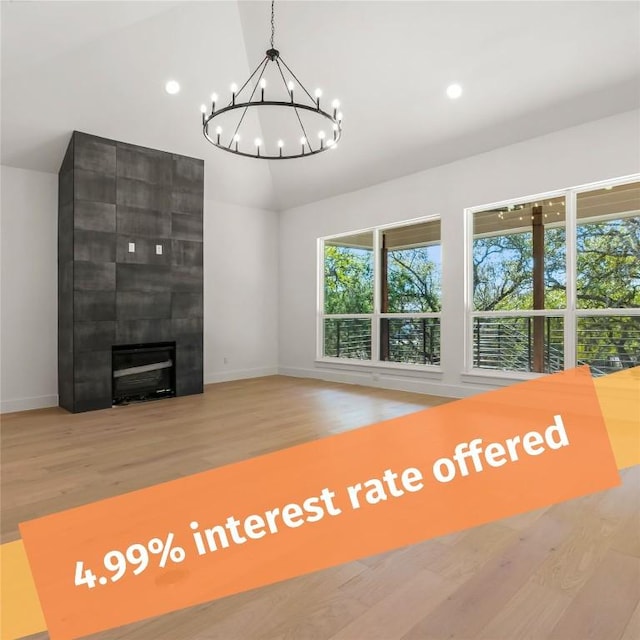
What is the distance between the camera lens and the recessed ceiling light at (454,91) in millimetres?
4613

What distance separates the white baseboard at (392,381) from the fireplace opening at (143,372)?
233 cm

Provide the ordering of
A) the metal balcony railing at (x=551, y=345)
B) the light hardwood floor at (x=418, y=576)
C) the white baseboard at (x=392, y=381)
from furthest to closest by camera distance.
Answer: the white baseboard at (x=392, y=381) → the metal balcony railing at (x=551, y=345) → the light hardwood floor at (x=418, y=576)

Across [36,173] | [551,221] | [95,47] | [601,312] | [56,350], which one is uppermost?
[95,47]

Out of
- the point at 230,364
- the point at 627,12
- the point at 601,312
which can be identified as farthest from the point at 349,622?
the point at 230,364

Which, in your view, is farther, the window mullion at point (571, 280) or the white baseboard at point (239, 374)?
the white baseboard at point (239, 374)

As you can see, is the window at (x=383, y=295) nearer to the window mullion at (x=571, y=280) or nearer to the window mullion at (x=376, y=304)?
the window mullion at (x=376, y=304)

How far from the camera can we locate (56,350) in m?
5.50

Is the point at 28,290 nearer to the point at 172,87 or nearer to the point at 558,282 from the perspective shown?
the point at 172,87

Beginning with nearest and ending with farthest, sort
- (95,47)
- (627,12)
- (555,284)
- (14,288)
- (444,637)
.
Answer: (444,637)
(627,12)
(95,47)
(555,284)
(14,288)

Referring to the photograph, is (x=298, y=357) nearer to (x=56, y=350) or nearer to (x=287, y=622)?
(x=56, y=350)

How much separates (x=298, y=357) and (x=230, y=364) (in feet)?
3.72

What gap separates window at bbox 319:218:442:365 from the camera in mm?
5992

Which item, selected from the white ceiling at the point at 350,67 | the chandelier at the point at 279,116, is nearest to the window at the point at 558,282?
the white ceiling at the point at 350,67

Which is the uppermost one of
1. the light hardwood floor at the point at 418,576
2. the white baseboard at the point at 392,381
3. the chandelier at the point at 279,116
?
the chandelier at the point at 279,116
